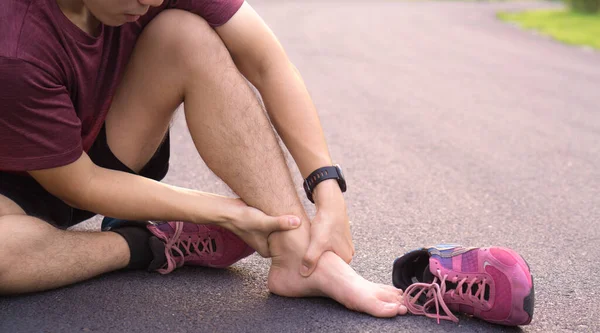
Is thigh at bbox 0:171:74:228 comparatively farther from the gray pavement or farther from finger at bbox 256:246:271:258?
finger at bbox 256:246:271:258

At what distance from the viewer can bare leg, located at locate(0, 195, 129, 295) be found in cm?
239

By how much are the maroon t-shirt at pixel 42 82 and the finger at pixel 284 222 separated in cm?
57

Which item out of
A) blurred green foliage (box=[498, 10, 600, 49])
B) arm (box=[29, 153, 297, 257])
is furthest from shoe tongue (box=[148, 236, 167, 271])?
blurred green foliage (box=[498, 10, 600, 49])

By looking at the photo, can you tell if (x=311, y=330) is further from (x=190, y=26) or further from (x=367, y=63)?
(x=367, y=63)

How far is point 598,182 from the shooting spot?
4.52 metres

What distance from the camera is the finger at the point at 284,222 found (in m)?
2.46

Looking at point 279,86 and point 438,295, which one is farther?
point 279,86

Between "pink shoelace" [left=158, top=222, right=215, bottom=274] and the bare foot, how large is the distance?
0.86ft

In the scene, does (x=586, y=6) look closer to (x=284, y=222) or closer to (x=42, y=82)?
(x=284, y=222)

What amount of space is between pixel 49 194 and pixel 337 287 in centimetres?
92

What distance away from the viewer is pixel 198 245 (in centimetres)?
271

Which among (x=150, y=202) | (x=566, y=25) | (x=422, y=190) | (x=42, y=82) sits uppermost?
(x=42, y=82)

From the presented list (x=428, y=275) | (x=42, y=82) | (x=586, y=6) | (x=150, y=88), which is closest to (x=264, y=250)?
(x=428, y=275)

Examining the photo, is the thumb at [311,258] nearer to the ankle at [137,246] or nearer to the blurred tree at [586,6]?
the ankle at [137,246]
